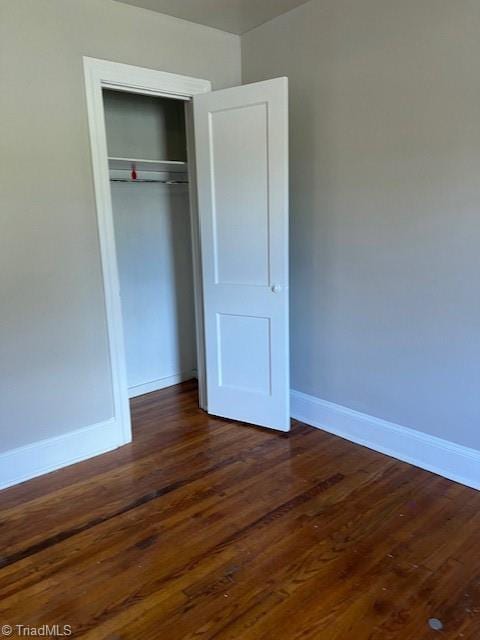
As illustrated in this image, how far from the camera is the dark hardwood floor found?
1.66 metres

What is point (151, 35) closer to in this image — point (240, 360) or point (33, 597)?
point (240, 360)

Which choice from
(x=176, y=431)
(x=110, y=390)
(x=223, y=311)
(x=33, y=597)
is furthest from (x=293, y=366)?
(x=33, y=597)

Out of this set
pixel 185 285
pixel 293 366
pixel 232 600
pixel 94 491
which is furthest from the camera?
pixel 185 285

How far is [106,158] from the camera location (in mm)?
2705

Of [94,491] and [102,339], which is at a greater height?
[102,339]

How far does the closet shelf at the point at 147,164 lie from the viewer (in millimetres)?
3252

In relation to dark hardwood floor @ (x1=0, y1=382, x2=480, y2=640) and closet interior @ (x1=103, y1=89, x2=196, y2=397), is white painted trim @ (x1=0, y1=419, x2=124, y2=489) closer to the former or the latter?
dark hardwood floor @ (x1=0, y1=382, x2=480, y2=640)

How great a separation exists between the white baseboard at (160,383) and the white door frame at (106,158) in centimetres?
80

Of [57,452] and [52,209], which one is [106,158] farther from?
[57,452]

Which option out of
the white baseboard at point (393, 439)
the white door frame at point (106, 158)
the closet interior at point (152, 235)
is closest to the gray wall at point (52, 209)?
the white door frame at point (106, 158)

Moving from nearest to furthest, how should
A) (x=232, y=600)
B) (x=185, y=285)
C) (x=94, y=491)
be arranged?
→ 1. (x=232, y=600)
2. (x=94, y=491)
3. (x=185, y=285)

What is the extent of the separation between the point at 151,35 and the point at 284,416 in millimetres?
2472

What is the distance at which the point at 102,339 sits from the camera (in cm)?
284

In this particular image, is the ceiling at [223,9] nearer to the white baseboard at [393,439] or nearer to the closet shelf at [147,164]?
the closet shelf at [147,164]
